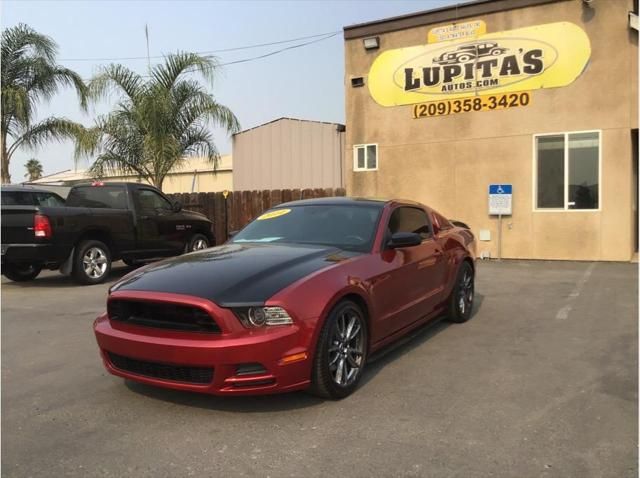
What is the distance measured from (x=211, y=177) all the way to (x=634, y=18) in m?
20.4

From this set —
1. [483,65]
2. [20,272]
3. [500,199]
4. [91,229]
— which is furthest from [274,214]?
[483,65]

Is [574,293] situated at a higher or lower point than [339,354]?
lower

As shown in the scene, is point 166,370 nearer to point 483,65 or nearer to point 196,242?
point 196,242

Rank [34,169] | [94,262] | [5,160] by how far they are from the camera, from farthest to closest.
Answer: [34,169] < [5,160] < [94,262]

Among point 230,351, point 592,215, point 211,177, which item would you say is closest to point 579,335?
point 230,351

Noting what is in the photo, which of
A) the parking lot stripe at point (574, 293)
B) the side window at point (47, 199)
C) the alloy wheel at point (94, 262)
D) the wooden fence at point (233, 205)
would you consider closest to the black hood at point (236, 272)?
the parking lot stripe at point (574, 293)

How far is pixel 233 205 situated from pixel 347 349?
Answer: 13.1 m

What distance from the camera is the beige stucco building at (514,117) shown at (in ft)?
39.4

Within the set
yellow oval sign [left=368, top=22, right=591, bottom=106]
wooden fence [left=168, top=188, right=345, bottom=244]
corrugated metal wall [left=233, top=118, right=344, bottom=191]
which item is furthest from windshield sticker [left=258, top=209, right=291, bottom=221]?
corrugated metal wall [left=233, top=118, right=344, bottom=191]

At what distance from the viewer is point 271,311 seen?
388 cm

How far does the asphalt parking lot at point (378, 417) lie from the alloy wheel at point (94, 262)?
375 cm

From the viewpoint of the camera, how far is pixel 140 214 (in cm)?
1108

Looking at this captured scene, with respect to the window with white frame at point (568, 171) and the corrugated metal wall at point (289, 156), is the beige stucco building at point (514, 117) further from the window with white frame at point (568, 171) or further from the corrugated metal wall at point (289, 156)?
the corrugated metal wall at point (289, 156)

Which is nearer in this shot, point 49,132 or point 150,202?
point 150,202
